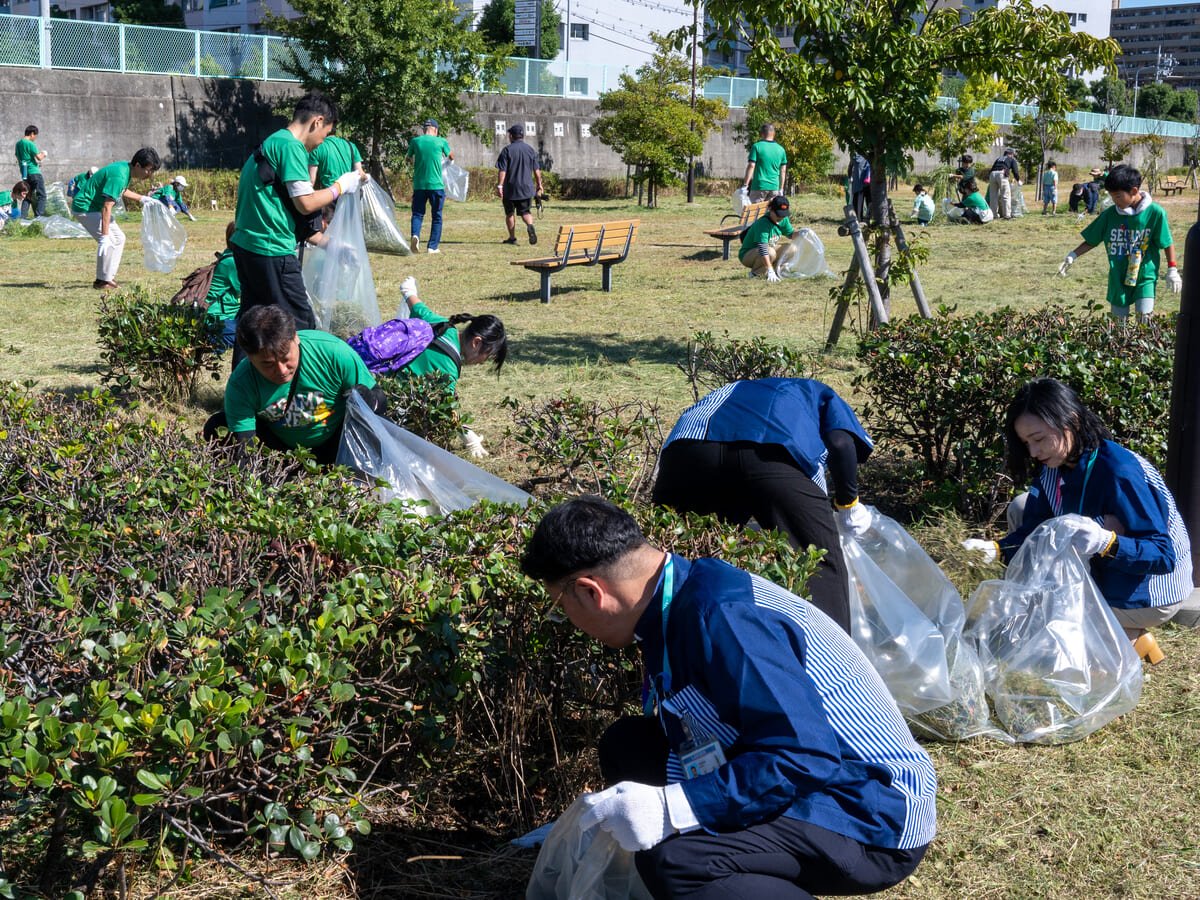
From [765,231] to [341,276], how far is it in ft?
19.9

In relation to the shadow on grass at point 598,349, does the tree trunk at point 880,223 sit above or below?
above

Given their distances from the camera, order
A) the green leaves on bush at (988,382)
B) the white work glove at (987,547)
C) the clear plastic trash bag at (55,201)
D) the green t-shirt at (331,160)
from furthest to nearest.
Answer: the clear plastic trash bag at (55,201)
the green t-shirt at (331,160)
the green leaves on bush at (988,382)
the white work glove at (987,547)

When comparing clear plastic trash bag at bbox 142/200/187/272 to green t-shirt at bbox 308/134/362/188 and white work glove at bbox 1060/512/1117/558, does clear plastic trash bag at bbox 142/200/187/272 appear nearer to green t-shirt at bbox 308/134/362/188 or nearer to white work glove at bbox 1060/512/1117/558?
green t-shirt at bbox 308/134/362/188

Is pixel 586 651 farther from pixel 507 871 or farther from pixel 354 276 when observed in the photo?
pixel 354 276

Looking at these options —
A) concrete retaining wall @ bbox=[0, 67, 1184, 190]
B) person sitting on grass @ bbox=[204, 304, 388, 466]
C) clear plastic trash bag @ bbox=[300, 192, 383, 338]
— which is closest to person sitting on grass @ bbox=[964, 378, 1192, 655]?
person sitting on grass @ bbox=[204, 304, 388, 466]

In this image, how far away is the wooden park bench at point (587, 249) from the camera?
10.3 m

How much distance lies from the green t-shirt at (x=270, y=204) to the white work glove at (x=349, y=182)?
0.38 m

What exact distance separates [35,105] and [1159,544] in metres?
18.7

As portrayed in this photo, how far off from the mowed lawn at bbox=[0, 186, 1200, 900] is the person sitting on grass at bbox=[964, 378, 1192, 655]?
30 cm

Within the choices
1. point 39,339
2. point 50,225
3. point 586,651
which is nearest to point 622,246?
point 39,339

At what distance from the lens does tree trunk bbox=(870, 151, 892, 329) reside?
24.2 feet

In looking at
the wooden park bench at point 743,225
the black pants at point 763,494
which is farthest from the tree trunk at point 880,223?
the wooden park bench at point 743,225

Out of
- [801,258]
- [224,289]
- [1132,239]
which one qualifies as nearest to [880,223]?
[1132,239]

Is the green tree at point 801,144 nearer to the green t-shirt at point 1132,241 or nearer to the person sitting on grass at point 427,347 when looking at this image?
the green t-shirt at point 1132,241
